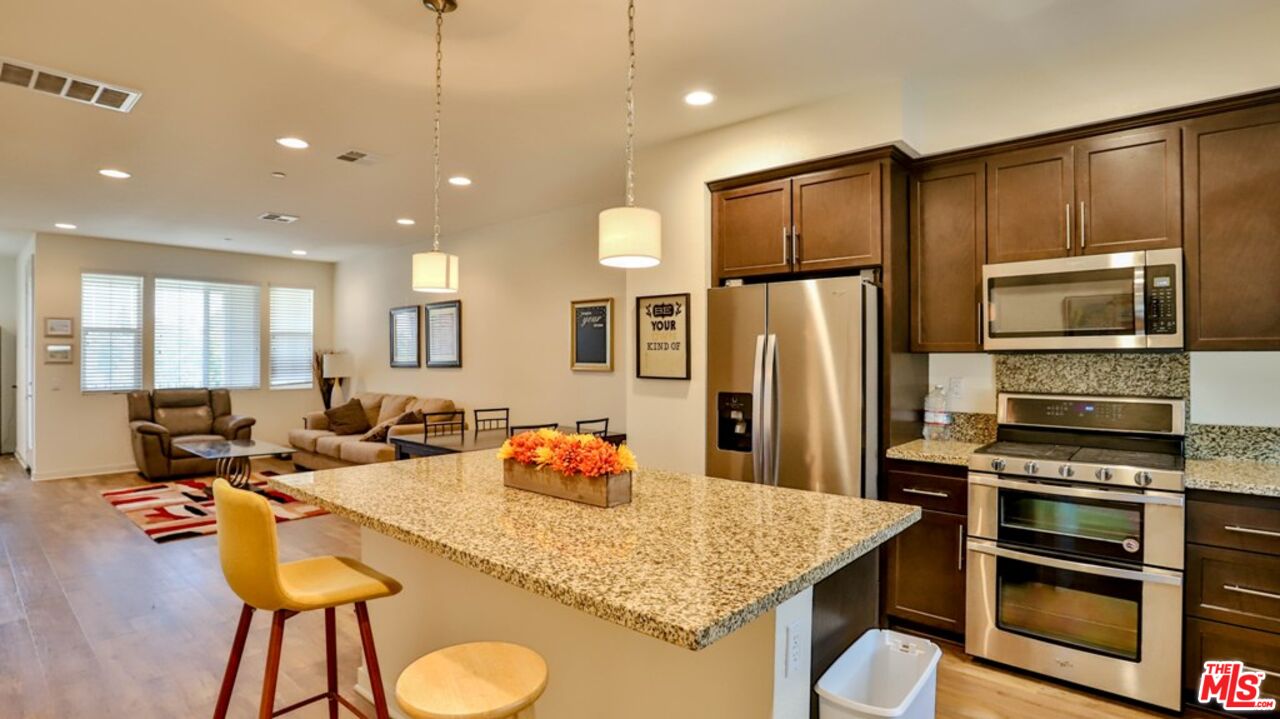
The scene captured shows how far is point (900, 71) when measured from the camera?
2.93 metres

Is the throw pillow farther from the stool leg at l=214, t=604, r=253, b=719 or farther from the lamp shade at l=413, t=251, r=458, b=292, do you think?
the stool leg at l=214, t=604, r=253, b=719

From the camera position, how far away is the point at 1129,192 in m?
2.77

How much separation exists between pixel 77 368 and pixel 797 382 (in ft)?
25.8

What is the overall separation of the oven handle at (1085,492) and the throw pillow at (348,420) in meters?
6.66

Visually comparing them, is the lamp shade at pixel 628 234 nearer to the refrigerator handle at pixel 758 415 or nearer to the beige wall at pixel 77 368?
the refrigerator handle at pixel 758 415

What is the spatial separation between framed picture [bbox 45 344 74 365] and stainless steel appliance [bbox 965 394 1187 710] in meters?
8.64

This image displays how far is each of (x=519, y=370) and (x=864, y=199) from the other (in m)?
3.85

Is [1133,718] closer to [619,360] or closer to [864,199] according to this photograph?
[864,199]

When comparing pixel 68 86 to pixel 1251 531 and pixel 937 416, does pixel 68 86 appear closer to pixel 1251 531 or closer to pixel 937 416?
pixel 937 416

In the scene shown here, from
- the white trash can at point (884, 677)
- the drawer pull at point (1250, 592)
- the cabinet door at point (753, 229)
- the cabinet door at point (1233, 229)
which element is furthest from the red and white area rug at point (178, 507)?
the cabinet door at point (1233, 229)

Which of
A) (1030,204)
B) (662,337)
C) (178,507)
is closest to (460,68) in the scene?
(662,337)

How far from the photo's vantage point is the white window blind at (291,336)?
28.0 ft

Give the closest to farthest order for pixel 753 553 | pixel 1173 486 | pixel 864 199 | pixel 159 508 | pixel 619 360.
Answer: pixel 753 553 < pixel 1173 486 < pixel 864 199 < pixel 619 360 < pixel 159 508

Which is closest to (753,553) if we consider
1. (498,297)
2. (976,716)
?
(976,716)
